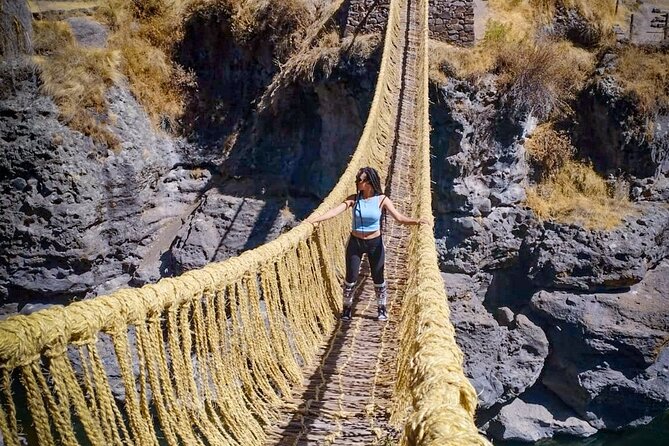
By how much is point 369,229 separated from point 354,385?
3.31 feet

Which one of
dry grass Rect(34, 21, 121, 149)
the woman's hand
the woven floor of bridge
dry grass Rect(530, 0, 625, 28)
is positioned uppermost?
dry grass Rect(530, 0, 625, 28)

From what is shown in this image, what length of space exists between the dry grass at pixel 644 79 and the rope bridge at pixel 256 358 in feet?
17.9

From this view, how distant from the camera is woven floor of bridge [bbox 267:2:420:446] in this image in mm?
2428

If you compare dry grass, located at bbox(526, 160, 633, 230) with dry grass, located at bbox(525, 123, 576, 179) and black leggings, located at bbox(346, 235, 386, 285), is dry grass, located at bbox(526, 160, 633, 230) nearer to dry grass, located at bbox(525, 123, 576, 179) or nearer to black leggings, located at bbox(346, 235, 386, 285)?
dry grass, located at bbox(525, 123, 576, 179)

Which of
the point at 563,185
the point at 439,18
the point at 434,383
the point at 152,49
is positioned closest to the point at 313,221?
the point at 434,383

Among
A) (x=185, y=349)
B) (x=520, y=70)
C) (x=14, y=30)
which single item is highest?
(x=14, y=30)

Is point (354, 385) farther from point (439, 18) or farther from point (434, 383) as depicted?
point (439, 18)

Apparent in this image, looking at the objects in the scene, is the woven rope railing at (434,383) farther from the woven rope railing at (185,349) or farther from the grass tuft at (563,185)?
the grass tuft at (563,185)

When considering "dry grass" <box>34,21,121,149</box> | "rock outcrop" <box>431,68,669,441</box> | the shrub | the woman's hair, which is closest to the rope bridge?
the woman's hair

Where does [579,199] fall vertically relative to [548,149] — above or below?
below

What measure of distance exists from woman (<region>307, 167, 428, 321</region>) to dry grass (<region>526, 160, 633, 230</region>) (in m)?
5.90

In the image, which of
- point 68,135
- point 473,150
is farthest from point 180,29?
point 473,150

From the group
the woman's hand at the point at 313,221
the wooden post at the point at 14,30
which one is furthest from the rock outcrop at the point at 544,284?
the wooden post at the point at 14,30

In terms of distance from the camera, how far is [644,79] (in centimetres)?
846
